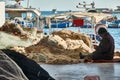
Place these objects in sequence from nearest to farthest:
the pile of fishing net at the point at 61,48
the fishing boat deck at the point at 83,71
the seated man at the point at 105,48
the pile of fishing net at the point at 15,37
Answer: the fishing boat deck at the point at 83,71 < the seated man at the point at 105,48 < the pile of fishing net at the point at 61,48 < the pile of fishing net at the point at 15,37

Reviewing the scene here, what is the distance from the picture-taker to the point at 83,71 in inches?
609

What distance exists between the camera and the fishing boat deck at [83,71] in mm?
14055

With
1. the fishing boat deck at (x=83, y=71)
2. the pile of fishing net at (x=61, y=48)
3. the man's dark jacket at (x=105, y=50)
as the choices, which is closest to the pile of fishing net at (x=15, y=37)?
the pile of fishing net at (x=61, y=48)

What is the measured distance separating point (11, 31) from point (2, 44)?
2800 millimetres

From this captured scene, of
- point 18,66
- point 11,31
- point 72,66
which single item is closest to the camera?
point 18,66

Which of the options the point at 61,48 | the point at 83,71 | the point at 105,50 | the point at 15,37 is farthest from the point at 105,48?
the point at 15,37

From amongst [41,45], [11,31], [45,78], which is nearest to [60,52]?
[41,45]

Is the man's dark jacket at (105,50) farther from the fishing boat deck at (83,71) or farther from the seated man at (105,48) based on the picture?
the fishing boat deck at (83,71)

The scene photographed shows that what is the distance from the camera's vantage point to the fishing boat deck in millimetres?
14055

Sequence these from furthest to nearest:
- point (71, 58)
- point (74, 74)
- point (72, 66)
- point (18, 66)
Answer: point (71, 58) < point (72, 66) < point (74, 74) < point (18, 66)

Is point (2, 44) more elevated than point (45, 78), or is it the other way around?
point (45, 78)

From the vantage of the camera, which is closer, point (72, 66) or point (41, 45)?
point (72, 66)

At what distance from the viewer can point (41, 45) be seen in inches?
874

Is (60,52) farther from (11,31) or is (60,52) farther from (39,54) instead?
(11,31)
